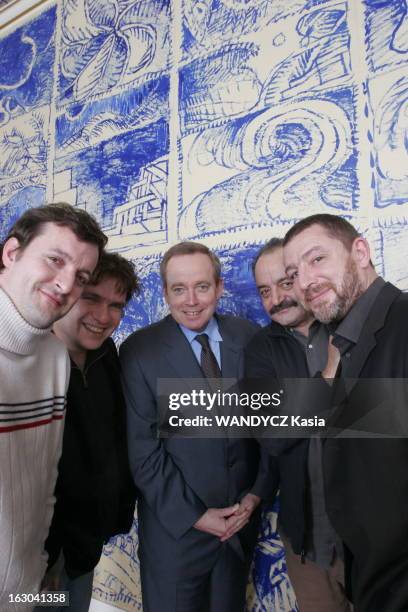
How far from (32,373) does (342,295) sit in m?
0.90

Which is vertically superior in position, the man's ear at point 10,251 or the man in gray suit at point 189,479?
the man's ear at point 10,251

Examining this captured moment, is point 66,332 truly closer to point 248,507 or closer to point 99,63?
point 248,507

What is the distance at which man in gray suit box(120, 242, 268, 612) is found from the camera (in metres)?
1.59

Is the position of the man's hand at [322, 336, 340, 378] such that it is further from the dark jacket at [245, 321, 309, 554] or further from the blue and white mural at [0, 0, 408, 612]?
the blue and white mural at [0, 0, 408, 612]

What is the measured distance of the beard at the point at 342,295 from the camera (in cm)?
131

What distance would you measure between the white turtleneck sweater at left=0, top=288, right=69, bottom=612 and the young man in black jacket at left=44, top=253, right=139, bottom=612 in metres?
0.12

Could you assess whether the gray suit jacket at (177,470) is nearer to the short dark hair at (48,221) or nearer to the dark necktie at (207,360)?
the dark necktie at (207,360)

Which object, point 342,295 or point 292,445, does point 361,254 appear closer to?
point 342,295

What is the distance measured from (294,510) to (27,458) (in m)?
0.90

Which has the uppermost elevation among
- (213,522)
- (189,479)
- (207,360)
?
(207,360)

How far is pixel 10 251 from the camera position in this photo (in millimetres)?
1244

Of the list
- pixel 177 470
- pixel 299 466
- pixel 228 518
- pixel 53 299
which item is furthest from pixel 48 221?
pixel 228 518

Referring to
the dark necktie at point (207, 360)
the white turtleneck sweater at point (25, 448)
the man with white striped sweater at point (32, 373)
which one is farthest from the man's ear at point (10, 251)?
the dark necktie at point (207, 360)

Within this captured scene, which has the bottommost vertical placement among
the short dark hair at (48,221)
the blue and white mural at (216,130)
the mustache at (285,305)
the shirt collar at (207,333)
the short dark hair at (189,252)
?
the shirt collar at (207,333)
